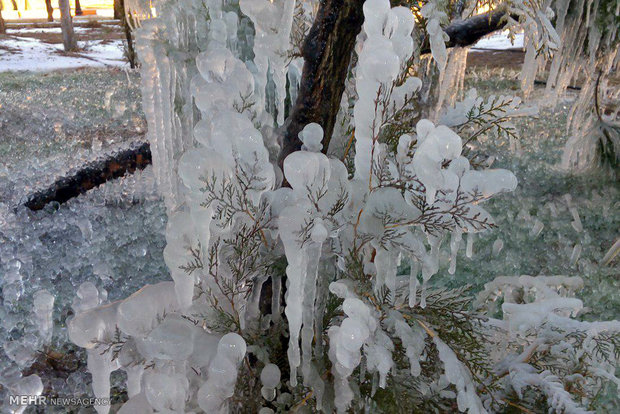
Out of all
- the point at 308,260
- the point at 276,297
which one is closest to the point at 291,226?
the point at 308,260

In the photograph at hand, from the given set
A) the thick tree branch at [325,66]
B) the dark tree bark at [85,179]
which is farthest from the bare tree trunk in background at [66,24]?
the thick tree branch at [325,66]

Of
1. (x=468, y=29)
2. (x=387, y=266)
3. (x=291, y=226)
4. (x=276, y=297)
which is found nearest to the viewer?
(x=291, y=226)

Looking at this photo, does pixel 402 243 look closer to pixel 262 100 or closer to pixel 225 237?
pixel 225 237

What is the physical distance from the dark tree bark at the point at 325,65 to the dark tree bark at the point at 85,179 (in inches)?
106

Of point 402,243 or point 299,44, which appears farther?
point 299,44

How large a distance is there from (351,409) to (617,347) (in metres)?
0.81

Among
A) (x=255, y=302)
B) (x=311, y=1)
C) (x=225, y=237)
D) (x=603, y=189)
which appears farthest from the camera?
(x=603, y=189)

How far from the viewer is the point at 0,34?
26.9 feet

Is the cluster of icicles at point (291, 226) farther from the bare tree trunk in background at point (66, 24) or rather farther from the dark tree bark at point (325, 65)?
the bare tree trunk in background at point (66, 24)

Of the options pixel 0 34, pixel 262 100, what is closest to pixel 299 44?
pixel 262 100

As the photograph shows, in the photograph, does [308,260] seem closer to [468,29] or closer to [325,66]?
[325,66]

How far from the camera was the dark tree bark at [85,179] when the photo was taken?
3576mm

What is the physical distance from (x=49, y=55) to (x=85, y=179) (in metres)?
6.38

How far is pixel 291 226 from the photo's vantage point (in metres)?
1.08
